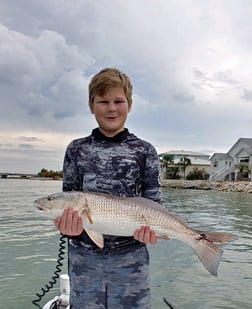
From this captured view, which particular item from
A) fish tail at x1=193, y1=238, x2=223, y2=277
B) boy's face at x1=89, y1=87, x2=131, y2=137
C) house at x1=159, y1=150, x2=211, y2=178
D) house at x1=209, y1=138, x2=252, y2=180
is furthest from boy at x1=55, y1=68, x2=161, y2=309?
house at x1=159, y1=150, x2=211, y2=178

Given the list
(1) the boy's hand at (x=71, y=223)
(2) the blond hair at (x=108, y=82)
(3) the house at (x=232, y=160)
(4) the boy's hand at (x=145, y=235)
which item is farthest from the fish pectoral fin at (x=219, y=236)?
(3) the house at (x=232, y=160)

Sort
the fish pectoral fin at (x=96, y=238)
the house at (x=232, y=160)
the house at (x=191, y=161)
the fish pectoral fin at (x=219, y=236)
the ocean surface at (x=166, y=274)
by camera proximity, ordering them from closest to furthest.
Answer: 1. the fish pectoral fin at (x=96, y=238)
2. the fish pectoral fin at (x=219, y=236)
3. the ocean surface at (x=166, y=274)
4. the house at (x=232, y=160)
5. the house at (x=191, y=161)

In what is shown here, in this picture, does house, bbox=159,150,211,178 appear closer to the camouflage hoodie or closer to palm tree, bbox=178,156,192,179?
palm tree, bbox=178,156,192,179

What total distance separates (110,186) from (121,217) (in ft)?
0.96

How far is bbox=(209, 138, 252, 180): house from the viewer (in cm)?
6412

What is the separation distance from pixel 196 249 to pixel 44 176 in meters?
135

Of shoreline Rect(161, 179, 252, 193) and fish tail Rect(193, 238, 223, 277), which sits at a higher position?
shoreline Rect(161, 179, 252, 193)

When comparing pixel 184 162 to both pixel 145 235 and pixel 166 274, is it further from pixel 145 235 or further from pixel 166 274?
pixel 145 235

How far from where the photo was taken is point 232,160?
6944 centimetres

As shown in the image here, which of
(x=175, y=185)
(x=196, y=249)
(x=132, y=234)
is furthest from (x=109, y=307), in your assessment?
(x=175, y=185)

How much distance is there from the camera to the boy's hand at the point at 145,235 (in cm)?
241

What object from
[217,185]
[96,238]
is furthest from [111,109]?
[217,185]

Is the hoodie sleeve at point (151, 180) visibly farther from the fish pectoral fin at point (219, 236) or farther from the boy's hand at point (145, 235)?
the fish pectoral fin at point (219, 236)

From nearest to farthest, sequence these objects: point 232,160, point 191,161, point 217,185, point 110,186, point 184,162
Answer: point 110,186
point 217,185
point 232,160
point 184,162
point 191,161
